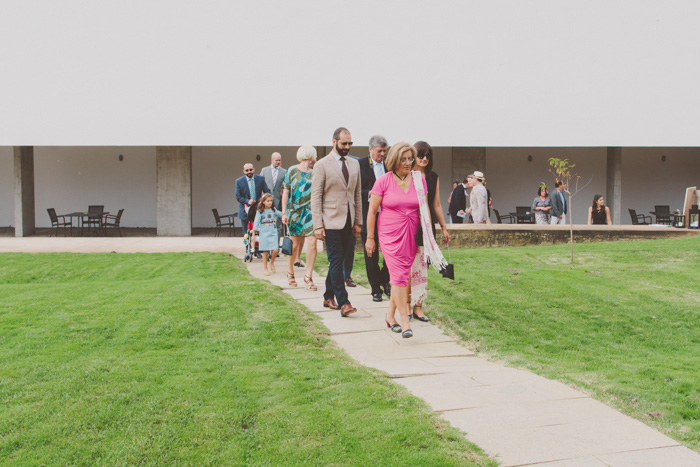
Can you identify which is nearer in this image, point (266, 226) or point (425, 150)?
point (425, 150)

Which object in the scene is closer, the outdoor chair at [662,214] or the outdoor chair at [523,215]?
the outdoor chair at [523,215]

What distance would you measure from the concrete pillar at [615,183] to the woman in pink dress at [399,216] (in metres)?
14.9

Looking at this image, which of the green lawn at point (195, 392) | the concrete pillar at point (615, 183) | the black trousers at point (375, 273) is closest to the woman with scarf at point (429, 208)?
the black trousers at point (375, 273)

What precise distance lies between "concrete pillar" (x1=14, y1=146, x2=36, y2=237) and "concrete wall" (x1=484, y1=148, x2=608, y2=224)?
13362mm

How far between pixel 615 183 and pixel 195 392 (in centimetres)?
1720

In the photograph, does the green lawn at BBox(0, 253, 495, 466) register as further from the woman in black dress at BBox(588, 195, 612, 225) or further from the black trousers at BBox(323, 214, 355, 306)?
the woman in black dress at BBox(588, 195, 612, 225)

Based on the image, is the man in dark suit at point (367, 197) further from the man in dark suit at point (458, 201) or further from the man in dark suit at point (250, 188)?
the man in dark suit at point (458, 201)

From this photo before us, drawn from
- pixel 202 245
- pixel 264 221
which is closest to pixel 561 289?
pixel 264 221

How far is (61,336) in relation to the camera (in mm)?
5527

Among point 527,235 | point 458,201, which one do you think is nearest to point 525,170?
point 458,201

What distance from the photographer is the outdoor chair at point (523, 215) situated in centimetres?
1838

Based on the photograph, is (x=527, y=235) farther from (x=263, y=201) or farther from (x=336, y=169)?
(x=336, y=169)

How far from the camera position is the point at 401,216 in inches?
212

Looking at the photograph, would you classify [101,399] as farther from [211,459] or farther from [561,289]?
[561,289]
